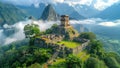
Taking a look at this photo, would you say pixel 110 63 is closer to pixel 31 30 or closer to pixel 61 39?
pixel 61 39

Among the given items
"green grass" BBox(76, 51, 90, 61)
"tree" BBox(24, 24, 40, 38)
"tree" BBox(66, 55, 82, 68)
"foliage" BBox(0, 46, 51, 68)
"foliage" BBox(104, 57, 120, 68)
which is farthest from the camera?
"tree" BBox(24, 24, 40, 38)

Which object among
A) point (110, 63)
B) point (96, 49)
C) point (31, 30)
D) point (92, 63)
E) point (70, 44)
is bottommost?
point (110, 63)

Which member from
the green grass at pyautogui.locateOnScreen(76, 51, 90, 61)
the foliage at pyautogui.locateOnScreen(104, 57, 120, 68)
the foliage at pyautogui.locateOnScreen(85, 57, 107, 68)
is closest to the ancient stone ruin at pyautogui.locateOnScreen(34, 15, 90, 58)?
the green grass at pyautogui.locateOnScreen(76, 51, 90, 61)

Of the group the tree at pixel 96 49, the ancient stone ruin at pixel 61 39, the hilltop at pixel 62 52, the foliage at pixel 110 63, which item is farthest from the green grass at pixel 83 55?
the foliage at pixel 110 63

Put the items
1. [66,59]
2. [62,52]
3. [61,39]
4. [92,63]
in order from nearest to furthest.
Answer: [66,59] → [92,63] → [62,52] → [61,39]

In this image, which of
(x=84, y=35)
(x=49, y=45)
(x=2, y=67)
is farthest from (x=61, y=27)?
(x=2, y=67)

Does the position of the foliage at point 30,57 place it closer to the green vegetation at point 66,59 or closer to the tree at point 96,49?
the green vegetation at point 66,59

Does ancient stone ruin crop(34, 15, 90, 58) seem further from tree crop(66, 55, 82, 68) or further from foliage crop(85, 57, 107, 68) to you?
tree crop(66, 55, 82, 68)

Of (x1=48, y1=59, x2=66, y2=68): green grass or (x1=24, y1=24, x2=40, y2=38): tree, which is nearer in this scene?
(x1=48, y1=59, x2=66, y2=68): green grass

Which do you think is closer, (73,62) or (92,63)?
(73,62)

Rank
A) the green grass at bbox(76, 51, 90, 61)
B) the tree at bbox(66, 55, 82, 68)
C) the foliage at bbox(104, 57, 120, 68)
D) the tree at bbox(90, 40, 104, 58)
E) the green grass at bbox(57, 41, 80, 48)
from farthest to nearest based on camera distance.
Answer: the tree at bbox(90, 40, 104, 58) < the green grass at bbox(57, 41, 80, 48) < the foliage at bbox(104, 57, 120, 68) < the green grass at bbox(76, 51, 90, 61) < the tree at bbox(66, 55, 82, 68)

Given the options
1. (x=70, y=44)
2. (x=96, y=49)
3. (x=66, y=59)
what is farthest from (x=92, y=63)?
(x=70, y=44)

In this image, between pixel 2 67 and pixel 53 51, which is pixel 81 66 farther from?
pixel 2 67
